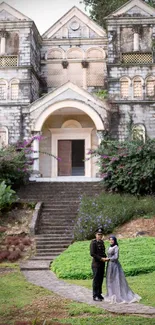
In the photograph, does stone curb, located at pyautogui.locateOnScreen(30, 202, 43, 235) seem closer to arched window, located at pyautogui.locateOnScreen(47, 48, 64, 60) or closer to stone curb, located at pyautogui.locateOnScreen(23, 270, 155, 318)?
stone curb, located at pyautogui.locateOnScreen(23, 270, 155, 318)

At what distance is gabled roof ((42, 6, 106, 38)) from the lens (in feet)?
93.6

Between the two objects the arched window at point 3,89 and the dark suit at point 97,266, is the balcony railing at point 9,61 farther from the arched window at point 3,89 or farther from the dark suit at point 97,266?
the dark suit at point 97,266

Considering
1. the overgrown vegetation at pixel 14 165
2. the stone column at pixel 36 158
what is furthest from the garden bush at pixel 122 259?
the stone column at pixel 36 158

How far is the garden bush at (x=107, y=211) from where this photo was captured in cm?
1560

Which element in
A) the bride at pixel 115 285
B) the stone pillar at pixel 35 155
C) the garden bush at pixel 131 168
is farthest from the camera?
the stone pillar at pixel 35 155

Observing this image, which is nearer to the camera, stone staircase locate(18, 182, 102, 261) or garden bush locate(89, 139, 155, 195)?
stone staircase locate(18, 182, 102, 261)

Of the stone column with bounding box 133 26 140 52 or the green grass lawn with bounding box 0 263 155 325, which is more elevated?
the stone column with bounding box 133 26 140 52

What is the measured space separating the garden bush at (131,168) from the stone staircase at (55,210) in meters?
1.32

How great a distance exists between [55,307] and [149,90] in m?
19.2

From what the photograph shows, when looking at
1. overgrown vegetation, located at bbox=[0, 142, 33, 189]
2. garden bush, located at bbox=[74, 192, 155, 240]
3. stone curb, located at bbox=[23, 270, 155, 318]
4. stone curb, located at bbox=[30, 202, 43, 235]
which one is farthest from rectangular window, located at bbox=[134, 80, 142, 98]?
stone curb, located at bbox=[23, 270, 155, 318]

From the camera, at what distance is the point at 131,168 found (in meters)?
19.4

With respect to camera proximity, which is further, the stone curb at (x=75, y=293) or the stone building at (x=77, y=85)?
the stone building at (x=77, y=85)

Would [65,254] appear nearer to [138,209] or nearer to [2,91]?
[138,209]

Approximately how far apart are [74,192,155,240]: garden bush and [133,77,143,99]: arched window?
8671 millimetres
